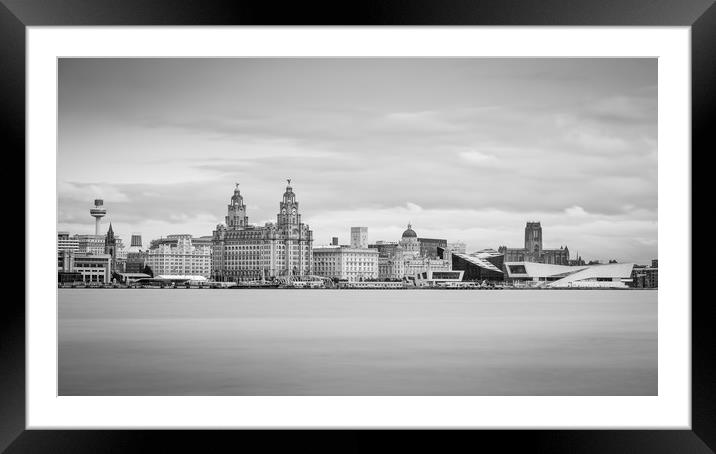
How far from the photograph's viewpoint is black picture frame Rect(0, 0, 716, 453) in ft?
8.29

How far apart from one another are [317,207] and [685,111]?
4013 centimetres

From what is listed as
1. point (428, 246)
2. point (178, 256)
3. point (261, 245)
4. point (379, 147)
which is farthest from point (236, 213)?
point (428, 246)

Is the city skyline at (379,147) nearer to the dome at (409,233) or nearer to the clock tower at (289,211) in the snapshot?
the clock tower at (289,211)

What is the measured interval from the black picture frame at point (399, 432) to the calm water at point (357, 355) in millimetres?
3952

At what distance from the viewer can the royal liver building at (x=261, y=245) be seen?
40.2 metres

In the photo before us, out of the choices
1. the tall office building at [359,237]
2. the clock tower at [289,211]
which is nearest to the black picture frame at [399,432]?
the clock tower at [289,211]

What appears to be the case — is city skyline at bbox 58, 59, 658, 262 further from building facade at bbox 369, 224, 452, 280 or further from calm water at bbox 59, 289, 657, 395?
calm water at bbox 59, 289, 657, 395

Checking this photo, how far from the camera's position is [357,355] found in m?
11.0

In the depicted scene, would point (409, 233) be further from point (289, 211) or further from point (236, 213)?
point (236, 213)

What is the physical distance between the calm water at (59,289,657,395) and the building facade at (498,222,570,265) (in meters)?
15.5

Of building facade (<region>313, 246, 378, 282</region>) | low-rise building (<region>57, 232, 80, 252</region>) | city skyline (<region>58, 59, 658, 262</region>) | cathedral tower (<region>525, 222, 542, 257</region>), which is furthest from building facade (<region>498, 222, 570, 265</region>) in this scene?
low-rise building (<region>57, 232, 80, 252</region>)

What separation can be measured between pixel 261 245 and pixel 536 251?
14.8 metres
